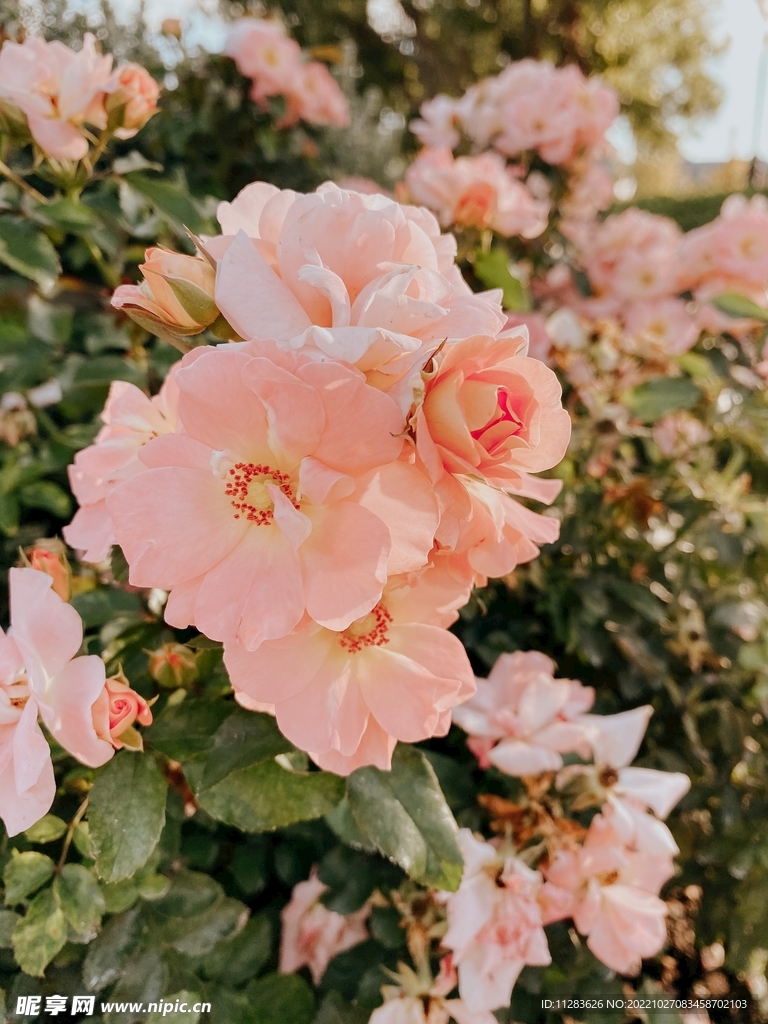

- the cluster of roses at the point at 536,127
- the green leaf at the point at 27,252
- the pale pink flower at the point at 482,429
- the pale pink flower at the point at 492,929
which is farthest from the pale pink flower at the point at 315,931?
the cluster of roses at the point at 536,127

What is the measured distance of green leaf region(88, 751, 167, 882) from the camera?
56 centimetres

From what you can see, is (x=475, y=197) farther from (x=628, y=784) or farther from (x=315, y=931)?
(x=315, y=931)

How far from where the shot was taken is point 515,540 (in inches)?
22.6

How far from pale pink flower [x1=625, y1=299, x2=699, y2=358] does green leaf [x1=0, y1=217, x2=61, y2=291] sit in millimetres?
1030

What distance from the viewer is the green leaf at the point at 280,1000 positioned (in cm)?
75

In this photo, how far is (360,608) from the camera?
0.45 metres

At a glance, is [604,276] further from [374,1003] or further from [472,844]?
[374,1003]

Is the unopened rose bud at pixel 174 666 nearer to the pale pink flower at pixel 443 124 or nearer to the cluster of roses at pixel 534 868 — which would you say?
the cluster of roses at pixel 534 868

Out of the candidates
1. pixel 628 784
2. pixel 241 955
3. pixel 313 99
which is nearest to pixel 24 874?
pixel 241 955

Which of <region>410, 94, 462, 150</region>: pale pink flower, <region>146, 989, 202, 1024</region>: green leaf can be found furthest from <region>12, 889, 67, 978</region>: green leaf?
<region>410, 94, 462, 150</region>: pale pink flower

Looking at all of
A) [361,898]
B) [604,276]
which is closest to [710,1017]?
[361,898]

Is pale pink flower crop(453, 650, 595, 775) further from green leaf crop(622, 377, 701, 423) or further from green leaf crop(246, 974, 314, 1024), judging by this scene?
green leaf crop(622, 377, 701, 423)

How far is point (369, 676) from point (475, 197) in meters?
0.94

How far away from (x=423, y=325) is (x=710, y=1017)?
3.96ft
